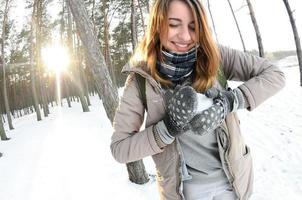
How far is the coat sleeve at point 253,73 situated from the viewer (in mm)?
1917

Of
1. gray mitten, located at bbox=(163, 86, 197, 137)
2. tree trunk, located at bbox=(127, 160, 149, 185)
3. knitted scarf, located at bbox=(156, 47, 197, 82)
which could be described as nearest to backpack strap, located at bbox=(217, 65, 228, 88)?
knitted scarf, located at bbox=(156, 47, 197, 82)

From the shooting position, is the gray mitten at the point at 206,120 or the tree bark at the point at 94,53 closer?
the gray mitten at the point at 206,120

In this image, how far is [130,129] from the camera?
1.86m

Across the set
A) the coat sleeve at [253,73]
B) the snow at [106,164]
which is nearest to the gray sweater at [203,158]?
the coat sleeve at [253,73]

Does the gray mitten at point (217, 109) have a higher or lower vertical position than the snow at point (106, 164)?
higher

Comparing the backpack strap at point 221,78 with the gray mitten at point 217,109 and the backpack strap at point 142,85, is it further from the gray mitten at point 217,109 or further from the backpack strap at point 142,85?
the backpack strap at point 142,85

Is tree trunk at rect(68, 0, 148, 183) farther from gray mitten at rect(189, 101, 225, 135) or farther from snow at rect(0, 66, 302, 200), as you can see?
gray mitten at rect(189, 101, 225, 135)

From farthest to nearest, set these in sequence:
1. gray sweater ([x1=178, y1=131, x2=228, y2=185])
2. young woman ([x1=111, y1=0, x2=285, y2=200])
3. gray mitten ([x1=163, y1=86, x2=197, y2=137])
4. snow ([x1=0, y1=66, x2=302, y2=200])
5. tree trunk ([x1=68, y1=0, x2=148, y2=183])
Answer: snow ([x1=0, y1=66, x2=302, y2=200]), tree trunk ([x1=68, y1=0, x2=148, y2=183]), gray sweater ([x1=178, y1=131, x2=228, y2=185]), young woman ([x1=111, y1=0, x2=285, y2=200]), gray mitten ([x1=163, y1=86, x2=197, y2=137])

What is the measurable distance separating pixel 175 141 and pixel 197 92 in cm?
28

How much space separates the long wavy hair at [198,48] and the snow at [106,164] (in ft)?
13.4

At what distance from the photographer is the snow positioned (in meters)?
6.11

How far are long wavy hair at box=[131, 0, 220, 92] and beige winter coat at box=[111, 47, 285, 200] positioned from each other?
0.22 feet

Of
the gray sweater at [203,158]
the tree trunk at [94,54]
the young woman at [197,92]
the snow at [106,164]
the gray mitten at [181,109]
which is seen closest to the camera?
the gray mitten at [181,109]

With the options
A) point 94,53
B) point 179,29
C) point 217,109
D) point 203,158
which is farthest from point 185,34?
point 94,53
